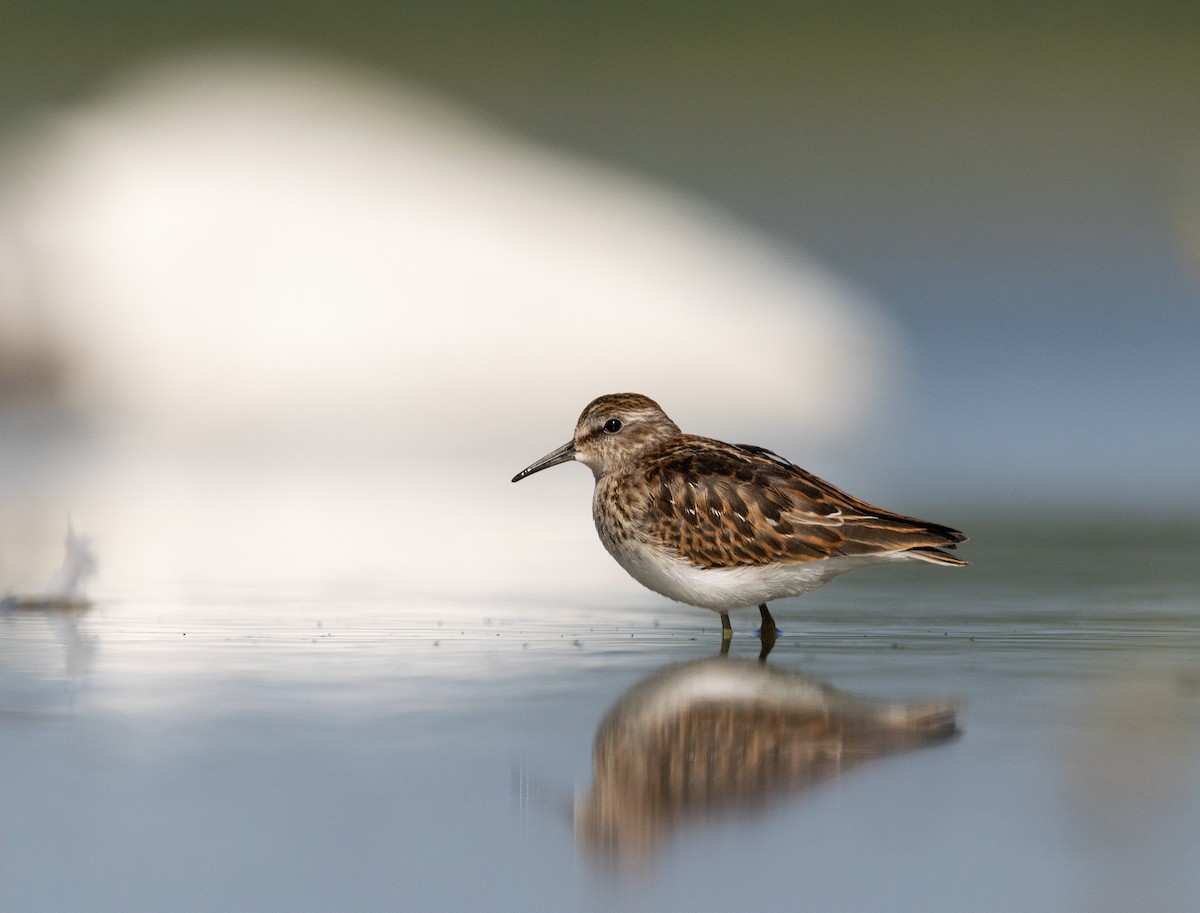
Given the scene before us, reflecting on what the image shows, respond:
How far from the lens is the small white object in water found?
10258 millimetres

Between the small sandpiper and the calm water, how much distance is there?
0.35m

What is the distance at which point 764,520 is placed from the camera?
8992 millimetres

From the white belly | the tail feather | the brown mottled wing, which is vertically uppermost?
the brown mottled wing

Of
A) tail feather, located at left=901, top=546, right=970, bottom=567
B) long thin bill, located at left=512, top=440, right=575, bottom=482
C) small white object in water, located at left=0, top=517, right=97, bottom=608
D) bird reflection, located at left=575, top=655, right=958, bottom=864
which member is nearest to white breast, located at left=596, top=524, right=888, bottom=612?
tail feather, located at left=901, top=546, right=970, bottom=567

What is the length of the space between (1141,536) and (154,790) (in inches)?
451

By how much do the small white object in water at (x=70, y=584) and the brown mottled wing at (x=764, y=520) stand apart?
3.63 m

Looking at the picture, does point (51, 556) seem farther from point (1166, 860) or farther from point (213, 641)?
point (1166, 860)

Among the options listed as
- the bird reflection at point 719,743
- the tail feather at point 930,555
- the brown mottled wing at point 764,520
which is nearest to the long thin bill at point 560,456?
the brown mottled wing at point 764,520

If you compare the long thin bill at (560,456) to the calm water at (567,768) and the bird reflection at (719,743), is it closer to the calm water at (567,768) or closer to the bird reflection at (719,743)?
the calm water at (567,768)

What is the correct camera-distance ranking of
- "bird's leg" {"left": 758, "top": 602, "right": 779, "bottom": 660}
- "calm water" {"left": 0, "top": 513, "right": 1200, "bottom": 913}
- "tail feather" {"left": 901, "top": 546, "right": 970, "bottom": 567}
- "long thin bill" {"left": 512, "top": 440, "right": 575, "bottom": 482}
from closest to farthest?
"calm water" {"left": 0, "top": 513, "right": 1200, "bottom": 913}
"tail feather" {"left": 901, "top": 546, "right": 970, "bottom": 567}
"bird's leg" {"left": 758, "top": 602, "right": 779, "bottom": 660}
"long thin bill" {"left": 512, "top": 440, "right": 575, "bottom": 482}

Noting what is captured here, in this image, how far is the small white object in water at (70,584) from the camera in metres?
10.3

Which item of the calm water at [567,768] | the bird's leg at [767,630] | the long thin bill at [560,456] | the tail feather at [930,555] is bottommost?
the calm water at [567,768]

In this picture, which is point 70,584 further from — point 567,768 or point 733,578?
point 567,768

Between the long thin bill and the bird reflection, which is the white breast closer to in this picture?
the bird reflection
